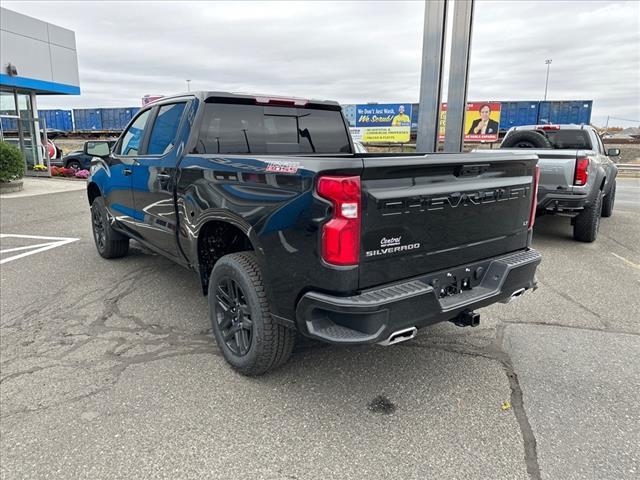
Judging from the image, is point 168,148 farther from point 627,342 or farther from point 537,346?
point 627,342

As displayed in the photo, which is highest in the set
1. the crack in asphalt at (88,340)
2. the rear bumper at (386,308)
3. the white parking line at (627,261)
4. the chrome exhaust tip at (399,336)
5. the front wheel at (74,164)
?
the rear bumper at (386,308)

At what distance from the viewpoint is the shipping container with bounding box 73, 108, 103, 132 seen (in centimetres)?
4788

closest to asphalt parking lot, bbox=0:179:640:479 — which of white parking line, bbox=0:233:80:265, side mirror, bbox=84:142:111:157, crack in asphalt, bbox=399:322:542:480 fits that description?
crack in asphalt, bbox=399:322:542:480

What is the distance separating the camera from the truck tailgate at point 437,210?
8.08 ft

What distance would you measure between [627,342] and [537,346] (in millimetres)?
755

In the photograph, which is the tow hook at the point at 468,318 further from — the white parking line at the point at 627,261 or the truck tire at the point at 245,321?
the white parking line at the point at 627,261

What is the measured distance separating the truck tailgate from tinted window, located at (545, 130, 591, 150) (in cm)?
616

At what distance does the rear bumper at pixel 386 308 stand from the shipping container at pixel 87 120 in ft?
170

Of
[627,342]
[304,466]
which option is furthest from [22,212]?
[627,342]

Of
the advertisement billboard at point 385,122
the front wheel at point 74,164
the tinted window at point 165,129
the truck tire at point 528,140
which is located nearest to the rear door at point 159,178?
the tinted window at point 165,129

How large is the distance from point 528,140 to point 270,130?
5.82 meters

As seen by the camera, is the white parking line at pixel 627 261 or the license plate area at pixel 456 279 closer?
the license plate area at pixel 456 279

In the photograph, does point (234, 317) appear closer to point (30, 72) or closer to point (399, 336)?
point (399, 336)

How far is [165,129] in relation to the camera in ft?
13.9
